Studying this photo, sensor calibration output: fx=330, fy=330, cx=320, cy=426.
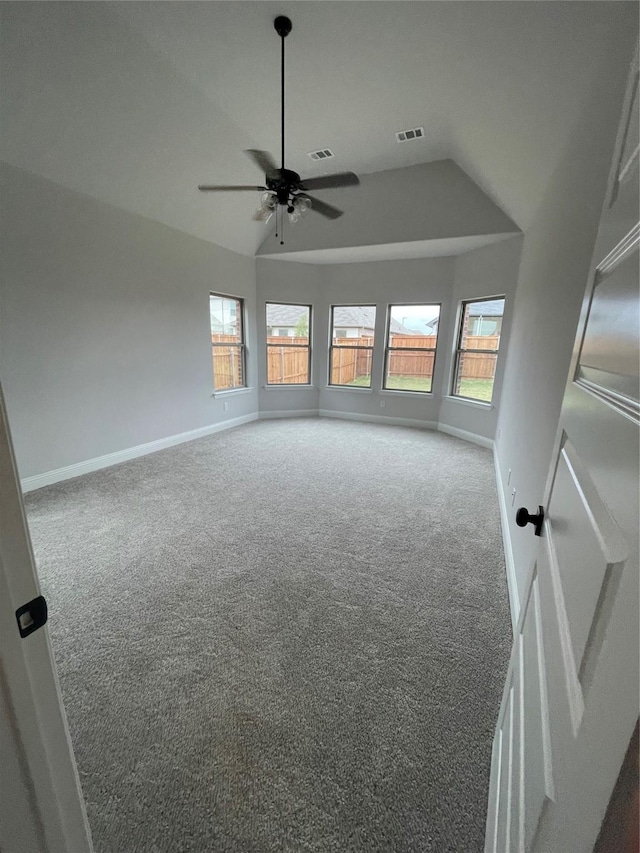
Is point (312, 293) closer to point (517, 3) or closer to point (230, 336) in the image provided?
point (230, 336)

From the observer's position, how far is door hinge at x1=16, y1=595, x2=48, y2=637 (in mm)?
601

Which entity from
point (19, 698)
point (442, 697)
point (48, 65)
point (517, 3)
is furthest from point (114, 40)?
point (442, 697)

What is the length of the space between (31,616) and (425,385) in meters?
5.81

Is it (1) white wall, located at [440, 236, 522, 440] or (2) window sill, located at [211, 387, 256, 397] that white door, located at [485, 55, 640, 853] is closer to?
(1) white wall, located at [440, 236, 522, 440]

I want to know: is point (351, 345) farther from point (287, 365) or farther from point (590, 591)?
point (590, 591)

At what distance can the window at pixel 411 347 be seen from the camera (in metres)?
5.55

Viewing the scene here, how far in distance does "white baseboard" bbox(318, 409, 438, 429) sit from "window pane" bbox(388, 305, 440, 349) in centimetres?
130

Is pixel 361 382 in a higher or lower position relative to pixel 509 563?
higher

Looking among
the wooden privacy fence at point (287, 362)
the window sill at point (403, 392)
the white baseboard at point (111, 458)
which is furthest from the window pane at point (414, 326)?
the white baseboard at point (111, 458)

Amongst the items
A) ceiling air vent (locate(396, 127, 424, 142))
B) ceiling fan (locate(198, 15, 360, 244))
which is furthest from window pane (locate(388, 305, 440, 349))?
ceiling fan (locate(198, 15, 360, 244))

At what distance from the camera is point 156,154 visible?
127 inches

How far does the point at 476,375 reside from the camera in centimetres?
512

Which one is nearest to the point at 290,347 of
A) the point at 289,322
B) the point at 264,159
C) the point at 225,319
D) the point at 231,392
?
the point at 289,322

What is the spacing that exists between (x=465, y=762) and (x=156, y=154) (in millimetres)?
4883
